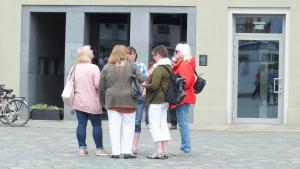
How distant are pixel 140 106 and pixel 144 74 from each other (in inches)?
22.6

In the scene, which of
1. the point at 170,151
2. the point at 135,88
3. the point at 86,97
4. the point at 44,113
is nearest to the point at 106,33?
the point at 44,113

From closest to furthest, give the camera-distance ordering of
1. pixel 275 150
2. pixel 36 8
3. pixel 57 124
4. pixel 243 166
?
pixel 243 166 → pixel 275 150 → pixel 57 124 → pixel 36 8

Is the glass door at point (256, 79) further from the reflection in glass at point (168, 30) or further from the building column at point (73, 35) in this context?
the building column at point (73, 35)

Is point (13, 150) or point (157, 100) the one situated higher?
point (157, 100)

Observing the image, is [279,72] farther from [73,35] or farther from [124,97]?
[124,97]

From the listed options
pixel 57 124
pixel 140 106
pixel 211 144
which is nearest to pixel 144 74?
pixel 140 106

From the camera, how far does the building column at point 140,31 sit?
708 inches

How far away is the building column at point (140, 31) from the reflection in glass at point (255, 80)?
8.24ft

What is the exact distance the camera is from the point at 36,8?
18.5 meters

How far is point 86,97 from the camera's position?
10594 mm

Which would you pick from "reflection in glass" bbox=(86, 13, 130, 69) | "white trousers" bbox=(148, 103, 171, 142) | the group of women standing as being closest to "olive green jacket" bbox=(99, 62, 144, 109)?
the group of women standing

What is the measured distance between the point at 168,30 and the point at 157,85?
869 centimetres

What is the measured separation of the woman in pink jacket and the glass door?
7768 mm

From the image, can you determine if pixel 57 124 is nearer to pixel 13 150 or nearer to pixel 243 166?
pixel 13 150
